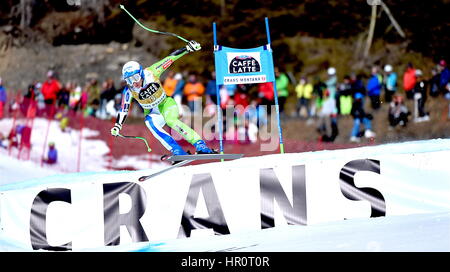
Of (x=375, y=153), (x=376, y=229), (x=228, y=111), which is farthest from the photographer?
(x=228, y=111)

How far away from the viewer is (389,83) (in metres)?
16.9

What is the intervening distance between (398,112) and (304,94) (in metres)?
2.57

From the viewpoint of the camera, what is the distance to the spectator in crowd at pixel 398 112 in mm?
16219

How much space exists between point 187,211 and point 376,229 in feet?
8.57

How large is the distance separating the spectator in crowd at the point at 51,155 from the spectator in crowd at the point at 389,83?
7.45 metres

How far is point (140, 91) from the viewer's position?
10312mm

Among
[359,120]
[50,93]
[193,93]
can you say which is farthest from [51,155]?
[359,120]

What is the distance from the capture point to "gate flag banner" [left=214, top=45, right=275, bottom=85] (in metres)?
11.1

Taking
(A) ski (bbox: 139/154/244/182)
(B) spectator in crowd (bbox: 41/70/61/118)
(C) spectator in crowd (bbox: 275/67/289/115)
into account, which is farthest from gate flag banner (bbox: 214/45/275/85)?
(B) spectator in crowd (bbox: 41/70/61/118)

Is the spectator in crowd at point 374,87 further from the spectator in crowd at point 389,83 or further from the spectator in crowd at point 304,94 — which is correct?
the spectator in crowd at point 304,94

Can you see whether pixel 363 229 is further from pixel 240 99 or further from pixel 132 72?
pixel 240 99

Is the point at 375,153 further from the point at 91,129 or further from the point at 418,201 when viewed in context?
the point at 91,129

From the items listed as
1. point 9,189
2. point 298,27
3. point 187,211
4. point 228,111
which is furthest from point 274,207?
point 298,27

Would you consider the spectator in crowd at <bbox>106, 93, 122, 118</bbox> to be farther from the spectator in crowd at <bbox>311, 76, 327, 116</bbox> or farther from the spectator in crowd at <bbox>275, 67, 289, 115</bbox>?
the spectator in crowd at <bbox>311, 76, 327, 116</bbox>
